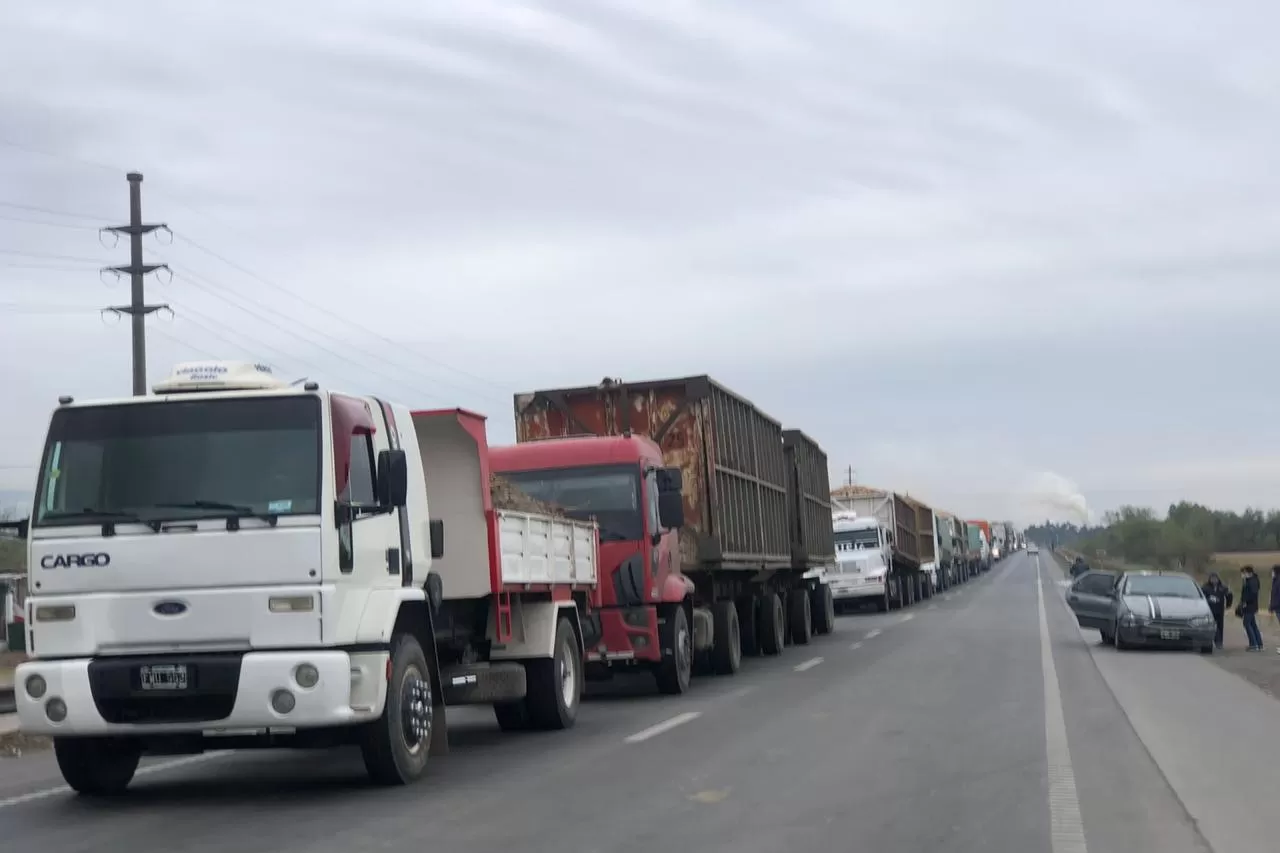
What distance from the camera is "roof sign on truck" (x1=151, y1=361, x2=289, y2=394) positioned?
964 centimetres

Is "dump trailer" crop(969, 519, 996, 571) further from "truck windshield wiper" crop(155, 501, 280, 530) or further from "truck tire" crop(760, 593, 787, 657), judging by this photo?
"truck windshield wiper" crop(155, 501, 280, 530)

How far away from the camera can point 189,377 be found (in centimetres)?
967

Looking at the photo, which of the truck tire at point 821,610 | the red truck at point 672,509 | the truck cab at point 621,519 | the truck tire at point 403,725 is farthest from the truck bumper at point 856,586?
the truck tire at point 403,725

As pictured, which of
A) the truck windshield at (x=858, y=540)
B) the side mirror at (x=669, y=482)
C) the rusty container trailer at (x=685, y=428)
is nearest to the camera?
the side mirror at (x=669, y=482)

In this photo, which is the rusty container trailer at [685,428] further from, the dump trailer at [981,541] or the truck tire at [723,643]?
the dump trailer at [981,541]

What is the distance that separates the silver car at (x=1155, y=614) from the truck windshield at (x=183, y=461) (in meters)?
17.5

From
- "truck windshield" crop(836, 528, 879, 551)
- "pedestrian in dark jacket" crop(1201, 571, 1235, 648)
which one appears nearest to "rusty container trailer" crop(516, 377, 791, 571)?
"pedestrian in dark jacket" crop(1201, 571, 1235, 648)

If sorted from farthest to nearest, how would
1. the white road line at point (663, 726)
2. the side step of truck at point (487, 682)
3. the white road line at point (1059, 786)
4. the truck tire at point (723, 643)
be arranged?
the truck tire at point (723, 643), the white road line at point (663, 726), the side step of truck at point (487, 682), the white road line at point (1059, 786)

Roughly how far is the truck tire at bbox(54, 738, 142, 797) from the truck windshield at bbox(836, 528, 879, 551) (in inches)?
1278

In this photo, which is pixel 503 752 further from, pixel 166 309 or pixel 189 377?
pixel 166 309

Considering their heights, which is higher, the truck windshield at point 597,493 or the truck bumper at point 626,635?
the truck windshield at point 597,493

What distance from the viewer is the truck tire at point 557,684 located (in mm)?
13227

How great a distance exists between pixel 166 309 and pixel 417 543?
22.9m

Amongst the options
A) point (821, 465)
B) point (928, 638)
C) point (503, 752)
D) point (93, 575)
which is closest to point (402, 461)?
point (93, 575)
